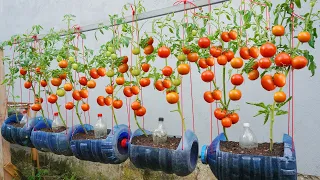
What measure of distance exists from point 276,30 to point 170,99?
58 cm

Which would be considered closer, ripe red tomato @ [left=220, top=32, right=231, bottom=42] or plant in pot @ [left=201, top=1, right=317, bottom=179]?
plant in pot @ [left=201, top=1, right=317, bottom=179]

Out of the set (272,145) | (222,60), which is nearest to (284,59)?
(222,60)

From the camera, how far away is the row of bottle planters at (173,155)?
1266 millimetres

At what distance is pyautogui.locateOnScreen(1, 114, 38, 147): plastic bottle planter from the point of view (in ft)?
7.97

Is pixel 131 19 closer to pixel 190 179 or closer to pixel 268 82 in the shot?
pixel 268 82

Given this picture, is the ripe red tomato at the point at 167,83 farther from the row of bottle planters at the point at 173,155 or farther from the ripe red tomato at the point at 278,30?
the ripe red tomato at the point at 278,30

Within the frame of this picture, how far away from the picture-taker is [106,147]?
71.4 inches

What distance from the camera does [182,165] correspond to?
1526mm

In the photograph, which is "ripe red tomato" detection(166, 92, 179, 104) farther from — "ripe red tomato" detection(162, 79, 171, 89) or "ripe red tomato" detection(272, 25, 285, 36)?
"ripe red tomato" detection(272, 25, 285, 36)

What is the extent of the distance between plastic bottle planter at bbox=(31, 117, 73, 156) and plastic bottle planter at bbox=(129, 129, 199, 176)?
631mm

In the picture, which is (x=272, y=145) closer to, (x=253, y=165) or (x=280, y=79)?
(x=253, y=165)

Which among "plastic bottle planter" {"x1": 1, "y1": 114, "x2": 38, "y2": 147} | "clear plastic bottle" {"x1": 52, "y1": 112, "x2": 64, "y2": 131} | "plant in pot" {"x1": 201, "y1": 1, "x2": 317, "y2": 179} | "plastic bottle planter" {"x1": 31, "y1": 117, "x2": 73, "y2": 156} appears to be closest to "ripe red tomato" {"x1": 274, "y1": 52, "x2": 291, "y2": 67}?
"plant in pot" {"x1": 201, "y1": 1, "x2": 317, "y2": 179}

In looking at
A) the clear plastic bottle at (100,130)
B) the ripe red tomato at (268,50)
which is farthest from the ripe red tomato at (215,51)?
the clear plastic bottle at (100,130)

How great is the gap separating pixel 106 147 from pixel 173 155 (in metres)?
0.47
